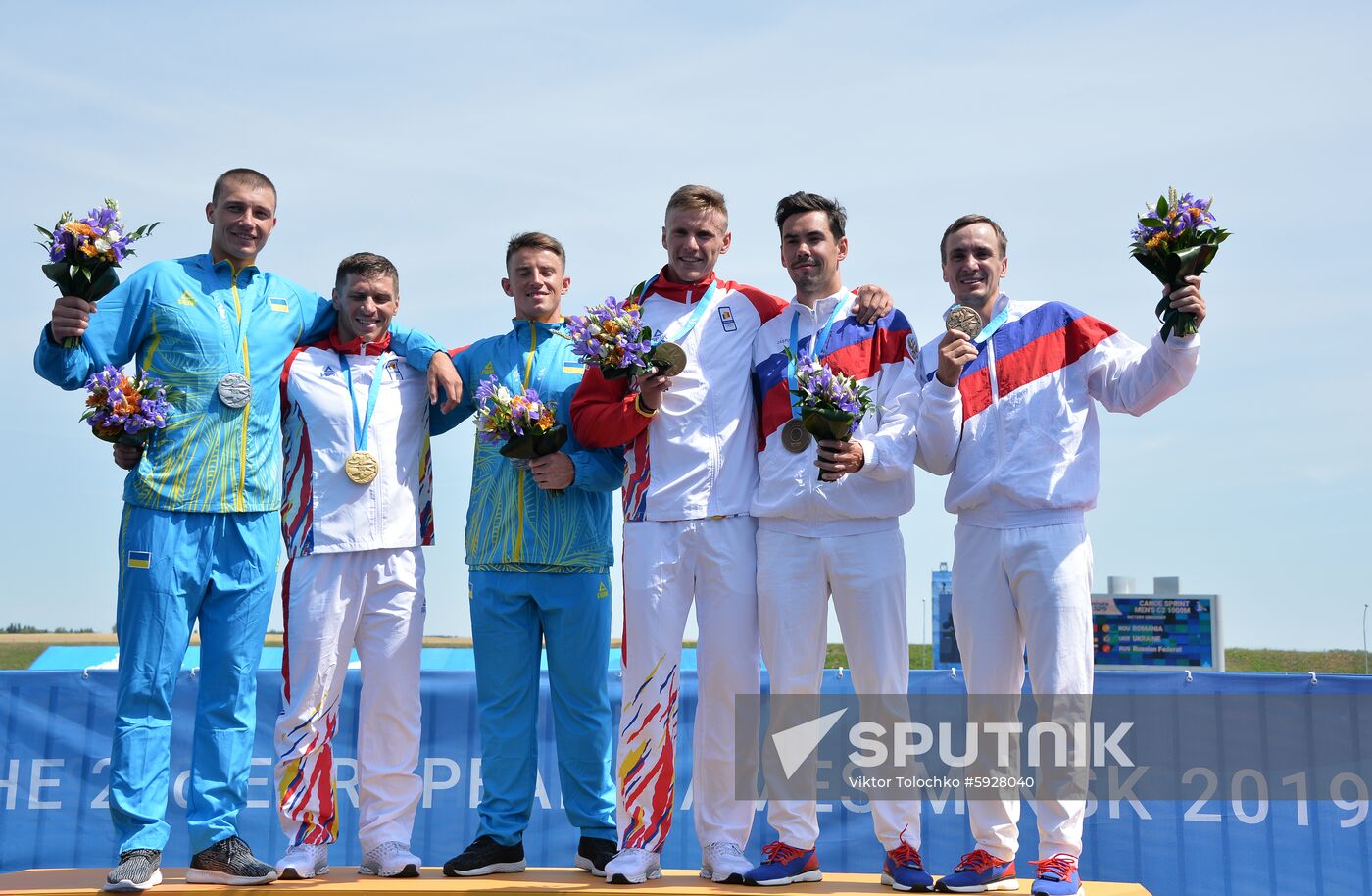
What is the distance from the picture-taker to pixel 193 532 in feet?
17.5

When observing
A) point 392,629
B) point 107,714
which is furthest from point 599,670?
point 107,714

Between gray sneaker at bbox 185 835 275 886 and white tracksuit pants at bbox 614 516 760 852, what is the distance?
5.17ft

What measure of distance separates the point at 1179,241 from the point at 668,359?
209 centimetres

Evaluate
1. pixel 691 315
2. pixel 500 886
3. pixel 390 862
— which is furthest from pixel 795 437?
pixel 390 862

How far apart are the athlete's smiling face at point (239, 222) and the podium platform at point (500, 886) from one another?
2.74 meters

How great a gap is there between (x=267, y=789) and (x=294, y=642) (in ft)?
9.36

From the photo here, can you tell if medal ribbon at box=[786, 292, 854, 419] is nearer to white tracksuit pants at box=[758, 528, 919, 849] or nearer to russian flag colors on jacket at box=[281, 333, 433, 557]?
white tracksuit pants at box=[758, 528, 919, 849]

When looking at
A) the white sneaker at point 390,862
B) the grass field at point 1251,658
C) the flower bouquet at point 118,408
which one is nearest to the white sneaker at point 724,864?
the white sneaker at point 390,862

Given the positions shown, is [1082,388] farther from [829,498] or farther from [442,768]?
[442,768]

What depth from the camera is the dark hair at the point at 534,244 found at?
5.91 m

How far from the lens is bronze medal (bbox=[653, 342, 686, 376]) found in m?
5.18

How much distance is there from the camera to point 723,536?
524 cm

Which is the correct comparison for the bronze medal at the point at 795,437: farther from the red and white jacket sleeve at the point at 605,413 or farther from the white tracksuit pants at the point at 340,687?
the white tracksuit pants at the point at 340,687

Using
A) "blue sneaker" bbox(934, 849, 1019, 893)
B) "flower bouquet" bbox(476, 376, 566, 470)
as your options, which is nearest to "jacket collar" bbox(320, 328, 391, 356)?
"flower bouquet" bbox(476, 376, 566, 470)
